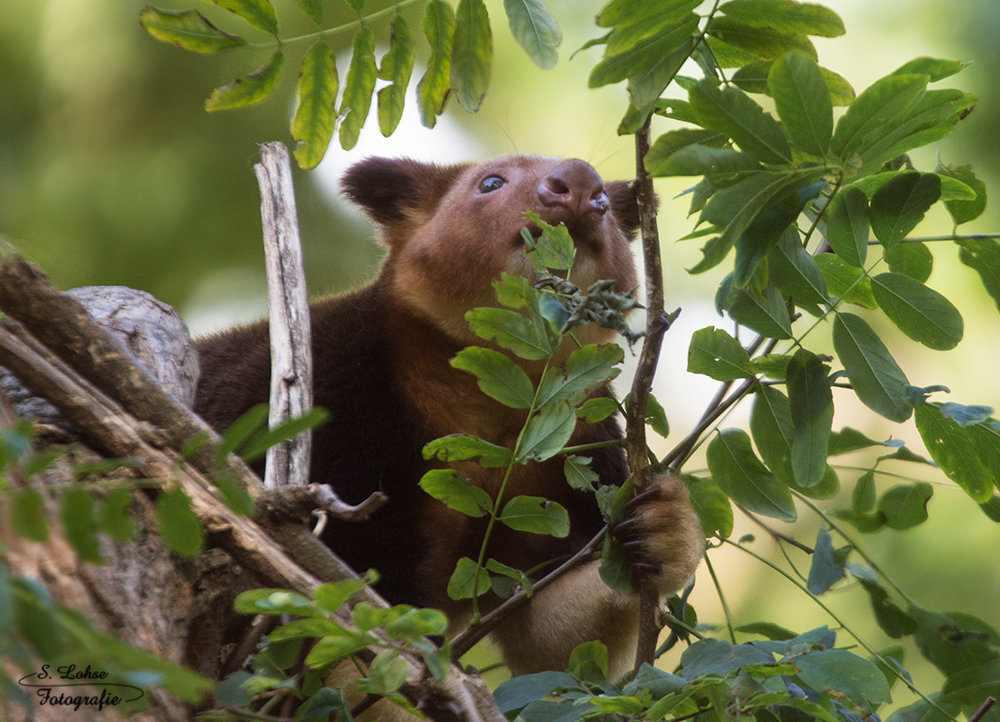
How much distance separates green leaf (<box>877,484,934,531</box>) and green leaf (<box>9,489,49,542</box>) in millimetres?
1924

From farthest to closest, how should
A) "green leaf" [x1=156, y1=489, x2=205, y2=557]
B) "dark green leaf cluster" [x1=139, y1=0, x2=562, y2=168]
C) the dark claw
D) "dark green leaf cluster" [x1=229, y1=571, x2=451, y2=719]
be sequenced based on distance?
the dark claw < "dark green leaf cluster" [x1=139, y1=0, x2=562, y2=168] < "dark green leaf cluster" [x1=229, y1=571, x2=451, y2=719] < "green leaf" [x1=156, y1=489, x2=205, y2=557]

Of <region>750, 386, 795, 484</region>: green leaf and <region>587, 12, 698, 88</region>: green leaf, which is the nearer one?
<region>587, 12, 698, 88</region>: green leaf

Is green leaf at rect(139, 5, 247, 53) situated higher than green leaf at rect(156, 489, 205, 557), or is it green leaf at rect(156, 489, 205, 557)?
green leaf at rect(139, 5, 247, 53)

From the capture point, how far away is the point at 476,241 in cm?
313

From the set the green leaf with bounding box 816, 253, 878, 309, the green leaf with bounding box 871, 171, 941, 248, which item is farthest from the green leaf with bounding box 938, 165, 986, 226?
the green leaf with bounding box 871, 171, 941, 248

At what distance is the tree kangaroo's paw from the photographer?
2.07m

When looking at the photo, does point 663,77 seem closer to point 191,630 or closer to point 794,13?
point 794,13

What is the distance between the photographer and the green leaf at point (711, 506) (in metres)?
2.09

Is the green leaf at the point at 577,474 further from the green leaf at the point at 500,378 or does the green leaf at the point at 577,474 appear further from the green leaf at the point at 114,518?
the green leaf at the point at 114,518

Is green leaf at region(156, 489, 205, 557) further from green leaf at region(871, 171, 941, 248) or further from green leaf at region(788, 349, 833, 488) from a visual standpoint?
green leaf at region(871, 171, 941, 248)

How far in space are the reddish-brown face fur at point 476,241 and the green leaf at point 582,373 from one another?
117 cm

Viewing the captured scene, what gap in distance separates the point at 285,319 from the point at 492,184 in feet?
4.11

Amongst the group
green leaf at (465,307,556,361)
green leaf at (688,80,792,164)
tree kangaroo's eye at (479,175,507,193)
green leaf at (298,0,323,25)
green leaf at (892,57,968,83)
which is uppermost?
green leaf at (892,57,968,83)

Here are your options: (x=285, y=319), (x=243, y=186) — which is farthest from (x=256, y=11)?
(x=243, y=186)
